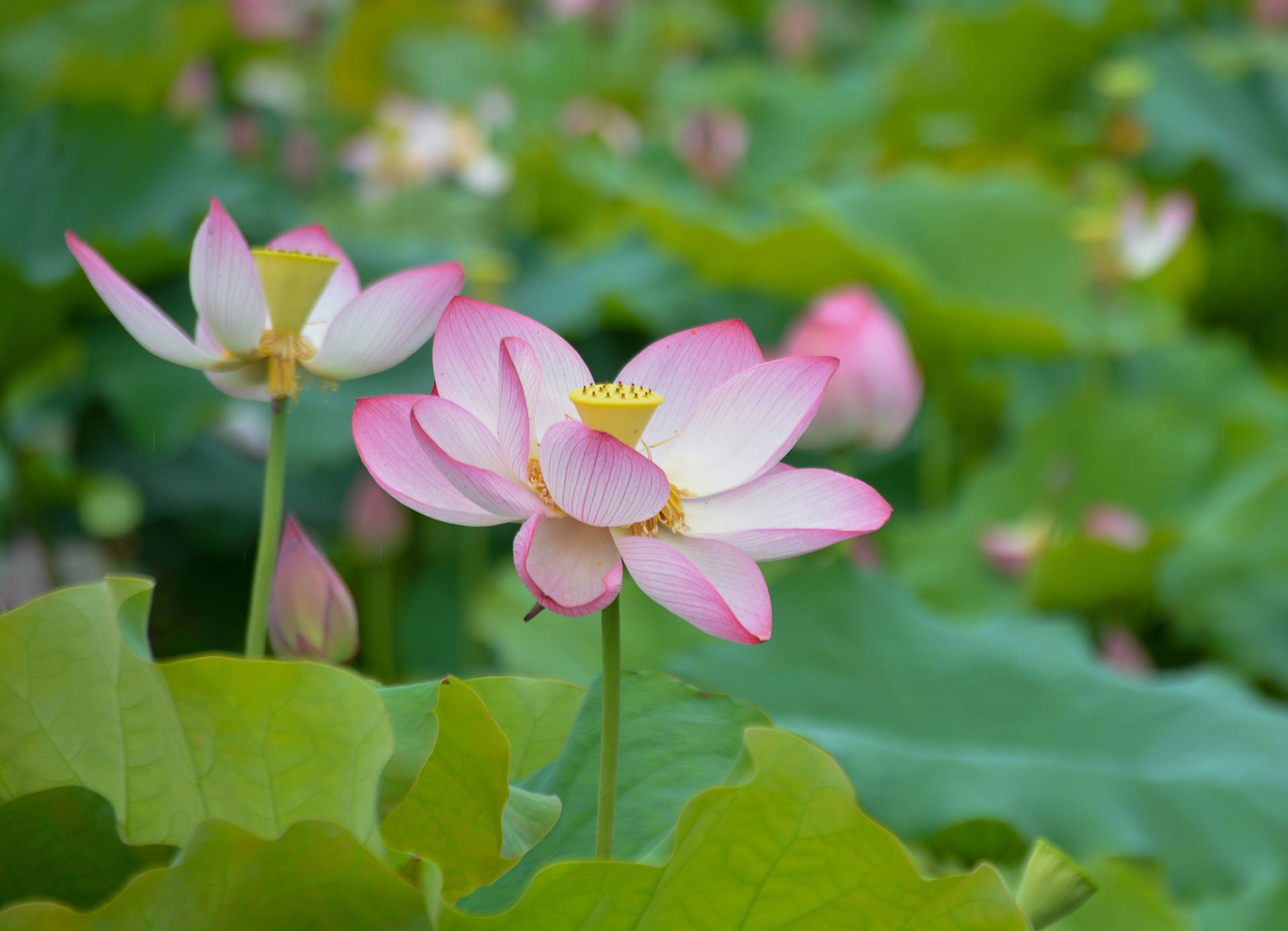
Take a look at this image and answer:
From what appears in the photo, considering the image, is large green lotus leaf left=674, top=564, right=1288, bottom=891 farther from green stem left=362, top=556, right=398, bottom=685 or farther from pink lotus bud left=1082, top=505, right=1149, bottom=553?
→ green stem left=362, top=556, right=398, bottom=685

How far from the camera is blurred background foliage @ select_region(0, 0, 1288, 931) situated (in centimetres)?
94

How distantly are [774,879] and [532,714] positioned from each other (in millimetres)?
101

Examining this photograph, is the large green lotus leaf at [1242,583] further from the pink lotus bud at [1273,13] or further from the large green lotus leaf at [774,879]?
the pink lotus bud at [1273,13]

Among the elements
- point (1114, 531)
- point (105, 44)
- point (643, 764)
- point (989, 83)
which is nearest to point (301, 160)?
point (105, 44)

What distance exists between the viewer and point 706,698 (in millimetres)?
416

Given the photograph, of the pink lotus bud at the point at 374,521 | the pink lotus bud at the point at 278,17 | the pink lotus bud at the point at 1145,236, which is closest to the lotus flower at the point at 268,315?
the pink lotus bud at the point at 374,521

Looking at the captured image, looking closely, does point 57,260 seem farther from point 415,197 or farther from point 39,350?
point 415,197

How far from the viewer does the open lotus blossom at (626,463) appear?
332 millimetres

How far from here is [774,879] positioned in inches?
13.8

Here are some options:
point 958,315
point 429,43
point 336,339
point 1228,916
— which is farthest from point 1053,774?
point 429,43

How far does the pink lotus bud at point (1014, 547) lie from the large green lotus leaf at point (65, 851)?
115cm

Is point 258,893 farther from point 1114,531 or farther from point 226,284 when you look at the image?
point 1114,531

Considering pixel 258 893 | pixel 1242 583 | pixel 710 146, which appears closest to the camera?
pixel 258 893

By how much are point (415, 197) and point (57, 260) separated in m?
0.67
